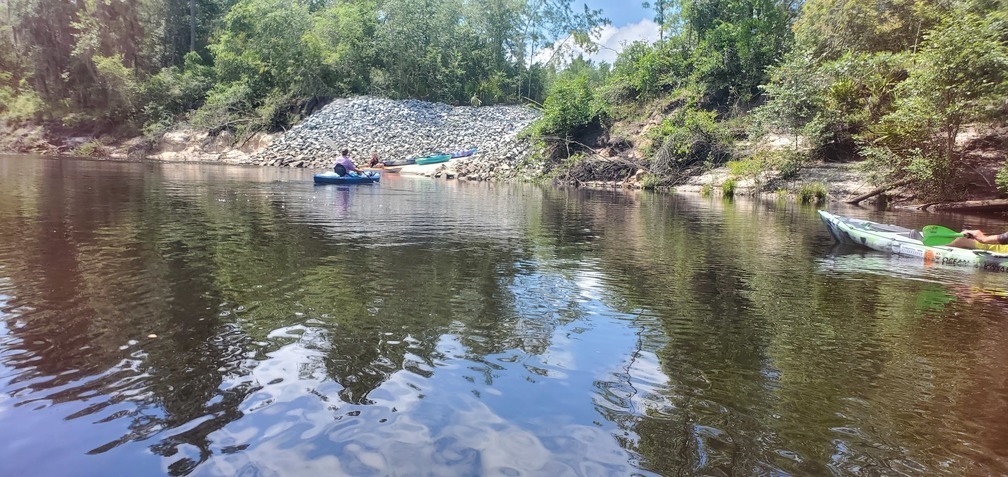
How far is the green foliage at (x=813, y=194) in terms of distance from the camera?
74.1 ft

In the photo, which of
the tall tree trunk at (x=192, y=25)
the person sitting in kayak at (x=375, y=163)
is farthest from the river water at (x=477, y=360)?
the tall tree trunk at (x=192, y=25)

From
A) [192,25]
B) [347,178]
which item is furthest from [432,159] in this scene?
[192,25]

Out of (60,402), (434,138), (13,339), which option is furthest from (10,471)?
(434,138)

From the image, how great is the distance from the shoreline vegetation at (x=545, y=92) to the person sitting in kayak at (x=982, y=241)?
883 centimetres

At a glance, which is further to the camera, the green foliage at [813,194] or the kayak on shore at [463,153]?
the kayak on shore at [463,153]

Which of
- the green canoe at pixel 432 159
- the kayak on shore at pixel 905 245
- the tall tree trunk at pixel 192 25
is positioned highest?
the tall tree trunk at pixel 192 25

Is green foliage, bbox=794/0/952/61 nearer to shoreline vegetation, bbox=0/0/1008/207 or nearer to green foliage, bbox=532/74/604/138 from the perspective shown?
shoreline vegetation, bbox=0/0/1008/207

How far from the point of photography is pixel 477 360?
190 inches

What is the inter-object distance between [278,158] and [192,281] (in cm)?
3546

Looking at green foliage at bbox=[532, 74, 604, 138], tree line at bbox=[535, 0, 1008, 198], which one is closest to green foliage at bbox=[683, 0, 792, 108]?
tree line at bbox=[535, 0, 1008, 198]

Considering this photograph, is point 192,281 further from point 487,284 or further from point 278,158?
point 278,158

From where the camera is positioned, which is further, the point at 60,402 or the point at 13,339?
the point at 13,339

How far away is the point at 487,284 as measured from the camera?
7.49 metres

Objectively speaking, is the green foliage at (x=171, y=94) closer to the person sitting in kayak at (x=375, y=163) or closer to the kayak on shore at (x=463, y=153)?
the person sitting in kayak at (x=375, y=163)
